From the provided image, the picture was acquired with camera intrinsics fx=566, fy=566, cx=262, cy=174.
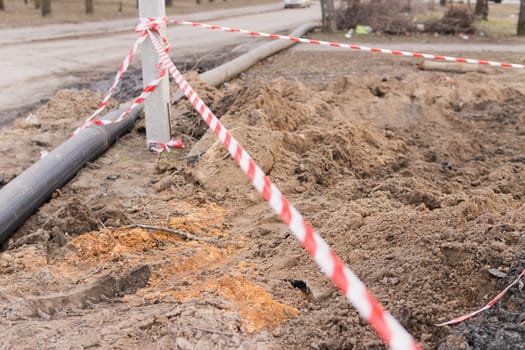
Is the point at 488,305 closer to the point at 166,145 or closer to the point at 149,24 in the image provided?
the point at 166,145

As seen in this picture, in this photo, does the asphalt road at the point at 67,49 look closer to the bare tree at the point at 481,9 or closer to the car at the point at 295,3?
the bare tree at the point at 481,9

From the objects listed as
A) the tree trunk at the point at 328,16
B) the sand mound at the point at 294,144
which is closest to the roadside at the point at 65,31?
the tree trunk at the point at 328,16

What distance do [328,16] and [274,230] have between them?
17.3 metres

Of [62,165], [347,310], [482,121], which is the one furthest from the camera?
[482,121]

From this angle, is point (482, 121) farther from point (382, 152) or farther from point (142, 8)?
point (142, 8)

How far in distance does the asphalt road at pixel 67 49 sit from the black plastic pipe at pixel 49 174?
10.9 feet

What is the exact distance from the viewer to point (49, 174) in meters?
5.62

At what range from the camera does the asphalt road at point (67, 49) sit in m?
11.0

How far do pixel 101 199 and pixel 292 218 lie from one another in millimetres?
3303

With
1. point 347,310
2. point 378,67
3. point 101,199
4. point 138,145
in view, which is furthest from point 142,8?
point 378,67

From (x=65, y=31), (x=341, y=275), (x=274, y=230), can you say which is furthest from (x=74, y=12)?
(x=341, y=275)

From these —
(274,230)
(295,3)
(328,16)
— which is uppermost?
(295,3)

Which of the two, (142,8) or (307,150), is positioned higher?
(142,8)

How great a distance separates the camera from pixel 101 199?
5402 mm
